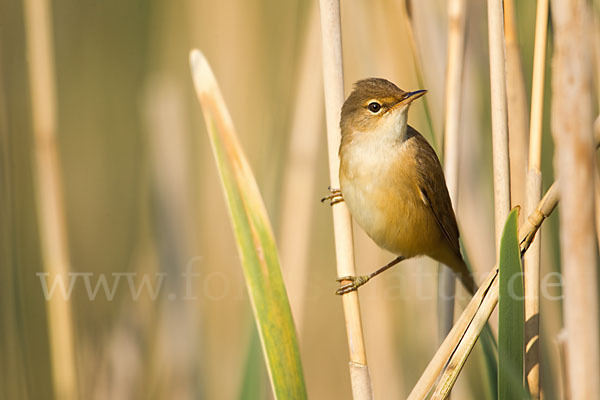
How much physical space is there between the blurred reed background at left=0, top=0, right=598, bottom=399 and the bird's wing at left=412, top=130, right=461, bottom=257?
0.08 m

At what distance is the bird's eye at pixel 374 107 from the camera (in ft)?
8.05

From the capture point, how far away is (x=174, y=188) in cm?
294

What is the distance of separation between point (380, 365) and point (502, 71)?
1.48m

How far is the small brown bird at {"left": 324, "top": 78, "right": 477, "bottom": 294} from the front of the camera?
8.01ft

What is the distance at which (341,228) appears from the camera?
6.47 feet

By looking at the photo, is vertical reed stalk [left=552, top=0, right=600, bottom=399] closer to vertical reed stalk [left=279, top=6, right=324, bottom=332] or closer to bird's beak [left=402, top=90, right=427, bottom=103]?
bird's beak [left=402, top=90, right=427, bottom=103]

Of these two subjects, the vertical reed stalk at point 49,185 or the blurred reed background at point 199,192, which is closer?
the vertical reed stalk at point 49,185

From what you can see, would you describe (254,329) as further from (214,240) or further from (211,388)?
(214,240)

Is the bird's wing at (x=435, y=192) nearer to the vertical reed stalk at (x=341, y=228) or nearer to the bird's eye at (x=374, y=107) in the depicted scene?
the bird's eye at (x=374, y=107)

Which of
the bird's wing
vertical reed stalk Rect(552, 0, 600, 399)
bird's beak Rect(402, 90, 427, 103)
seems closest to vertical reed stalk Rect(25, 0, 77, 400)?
bird's beak Rect(402, 90, 427, 103)

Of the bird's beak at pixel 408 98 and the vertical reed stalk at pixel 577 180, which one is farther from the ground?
the bird's beak at pixel 408 98

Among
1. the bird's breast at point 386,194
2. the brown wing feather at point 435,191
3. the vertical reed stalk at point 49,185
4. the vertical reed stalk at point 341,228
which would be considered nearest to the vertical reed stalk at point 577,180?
the vertical reed stalk at point 341,228

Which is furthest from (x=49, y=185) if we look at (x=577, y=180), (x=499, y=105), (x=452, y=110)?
(x=577, y=180)

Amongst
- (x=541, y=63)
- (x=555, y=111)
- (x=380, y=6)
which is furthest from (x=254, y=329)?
(x=380, y=6)
